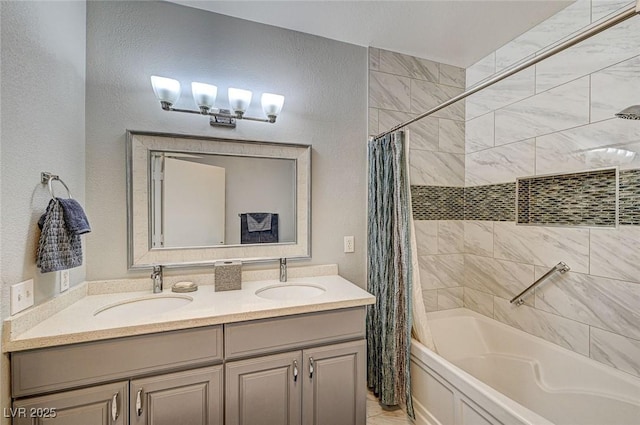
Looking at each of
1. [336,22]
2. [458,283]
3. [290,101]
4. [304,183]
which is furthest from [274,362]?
[336,22]

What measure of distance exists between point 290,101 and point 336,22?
2.04 feet

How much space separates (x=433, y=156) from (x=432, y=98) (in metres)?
0.50

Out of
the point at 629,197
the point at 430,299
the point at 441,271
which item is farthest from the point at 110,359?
the point at 629,197

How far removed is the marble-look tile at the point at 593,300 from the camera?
1.53m

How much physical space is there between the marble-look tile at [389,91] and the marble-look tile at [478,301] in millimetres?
1677

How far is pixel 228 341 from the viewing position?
1.37 metres

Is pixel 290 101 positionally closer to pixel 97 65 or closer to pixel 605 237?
pixel 97 65

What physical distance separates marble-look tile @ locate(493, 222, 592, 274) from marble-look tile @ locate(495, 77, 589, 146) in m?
0.67

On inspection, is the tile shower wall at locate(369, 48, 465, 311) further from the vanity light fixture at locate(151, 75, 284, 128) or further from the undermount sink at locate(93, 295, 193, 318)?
the undermount sink at locate(93, 295, 193, 318)

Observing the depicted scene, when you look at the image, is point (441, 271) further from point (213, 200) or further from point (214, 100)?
point (214, 100)

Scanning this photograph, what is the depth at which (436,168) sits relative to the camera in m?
2.49

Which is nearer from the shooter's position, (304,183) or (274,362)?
(274,362)

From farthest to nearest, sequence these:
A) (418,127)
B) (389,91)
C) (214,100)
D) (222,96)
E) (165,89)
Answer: (418,127) < (389,91) < (222,96) < (214,100) < (165,89)

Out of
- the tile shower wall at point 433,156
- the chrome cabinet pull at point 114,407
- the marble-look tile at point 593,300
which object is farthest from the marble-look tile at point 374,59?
the chrome cabinet pull at point 114,407
